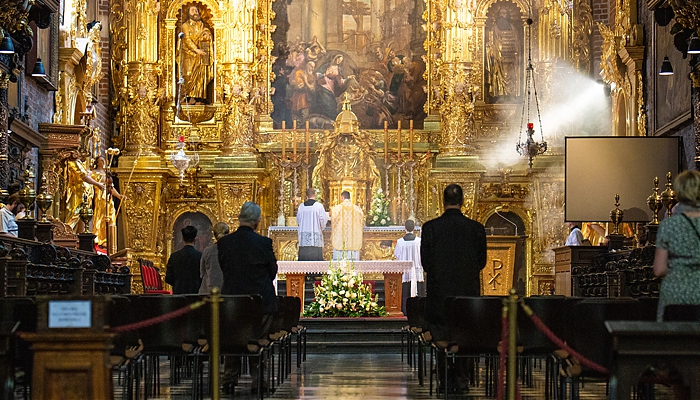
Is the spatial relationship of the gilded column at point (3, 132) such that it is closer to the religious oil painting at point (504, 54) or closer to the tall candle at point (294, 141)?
the tall candle at point (294, 141)

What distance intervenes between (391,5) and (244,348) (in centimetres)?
1672

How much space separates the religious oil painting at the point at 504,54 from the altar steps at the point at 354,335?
820cm

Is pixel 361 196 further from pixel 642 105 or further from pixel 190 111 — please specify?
pixel 642 105

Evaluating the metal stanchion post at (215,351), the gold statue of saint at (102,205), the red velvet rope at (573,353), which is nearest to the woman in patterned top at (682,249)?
the red velvet rope at (573,353)

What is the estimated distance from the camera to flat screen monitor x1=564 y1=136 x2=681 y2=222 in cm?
1759

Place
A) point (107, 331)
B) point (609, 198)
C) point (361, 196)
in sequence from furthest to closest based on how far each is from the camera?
point (361, 196)
point (609, 198)
point (107, 331)

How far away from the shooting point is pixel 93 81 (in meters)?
21.5

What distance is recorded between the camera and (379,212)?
22922mm

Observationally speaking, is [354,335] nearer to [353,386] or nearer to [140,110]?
[353,386]

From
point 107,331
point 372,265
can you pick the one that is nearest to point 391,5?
point 372,265

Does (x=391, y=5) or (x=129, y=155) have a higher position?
(x=391, y=5)

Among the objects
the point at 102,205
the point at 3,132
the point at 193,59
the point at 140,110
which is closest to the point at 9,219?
the point at 3,132

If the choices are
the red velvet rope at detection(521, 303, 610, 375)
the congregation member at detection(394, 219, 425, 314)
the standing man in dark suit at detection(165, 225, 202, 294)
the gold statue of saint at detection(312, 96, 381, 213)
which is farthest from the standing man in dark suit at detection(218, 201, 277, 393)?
the gold statue of saint at detection(312, 96, 381, 213)

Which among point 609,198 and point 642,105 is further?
point 642,105
